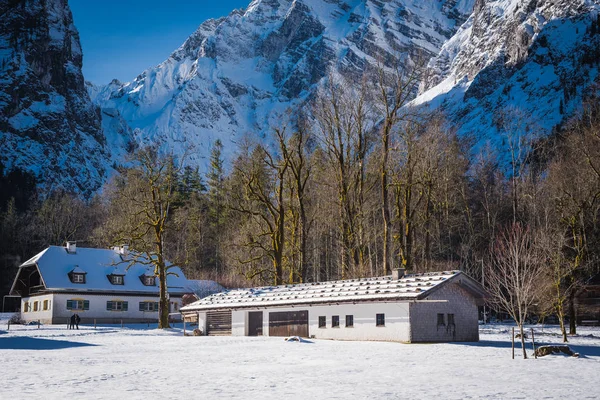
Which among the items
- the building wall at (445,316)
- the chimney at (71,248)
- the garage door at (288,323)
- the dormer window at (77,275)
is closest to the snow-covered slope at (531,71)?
the chimney at (71,248)

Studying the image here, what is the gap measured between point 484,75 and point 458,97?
761cm

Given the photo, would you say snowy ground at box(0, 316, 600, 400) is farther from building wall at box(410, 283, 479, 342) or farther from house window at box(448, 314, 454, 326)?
house window at box(448, 314, 454, 326)

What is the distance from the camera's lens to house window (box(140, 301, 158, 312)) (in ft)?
203

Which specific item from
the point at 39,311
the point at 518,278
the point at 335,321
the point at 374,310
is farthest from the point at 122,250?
the point at 518,278

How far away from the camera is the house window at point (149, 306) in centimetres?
6200

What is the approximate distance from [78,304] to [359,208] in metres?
29.7

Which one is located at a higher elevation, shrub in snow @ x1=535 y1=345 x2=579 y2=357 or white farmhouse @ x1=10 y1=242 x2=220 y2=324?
white farmhouse @ x1=10 y1=242 x2=220 y2=324

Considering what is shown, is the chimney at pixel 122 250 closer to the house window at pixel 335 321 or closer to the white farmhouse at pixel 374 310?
the white farmhouse at pixel 374 310

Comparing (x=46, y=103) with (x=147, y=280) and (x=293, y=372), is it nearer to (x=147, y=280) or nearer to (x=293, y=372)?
(x=147, y=280)

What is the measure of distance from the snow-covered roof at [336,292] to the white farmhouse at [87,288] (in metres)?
15.0

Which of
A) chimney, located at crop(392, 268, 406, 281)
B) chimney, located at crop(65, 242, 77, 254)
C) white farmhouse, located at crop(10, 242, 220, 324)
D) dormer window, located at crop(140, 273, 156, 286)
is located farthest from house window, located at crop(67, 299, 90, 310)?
chimney, located at crop(392, 268, 406, 281)

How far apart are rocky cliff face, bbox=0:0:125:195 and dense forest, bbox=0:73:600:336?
55639mm

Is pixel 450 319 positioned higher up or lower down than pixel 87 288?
lower down

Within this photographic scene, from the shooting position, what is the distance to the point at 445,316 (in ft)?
108
